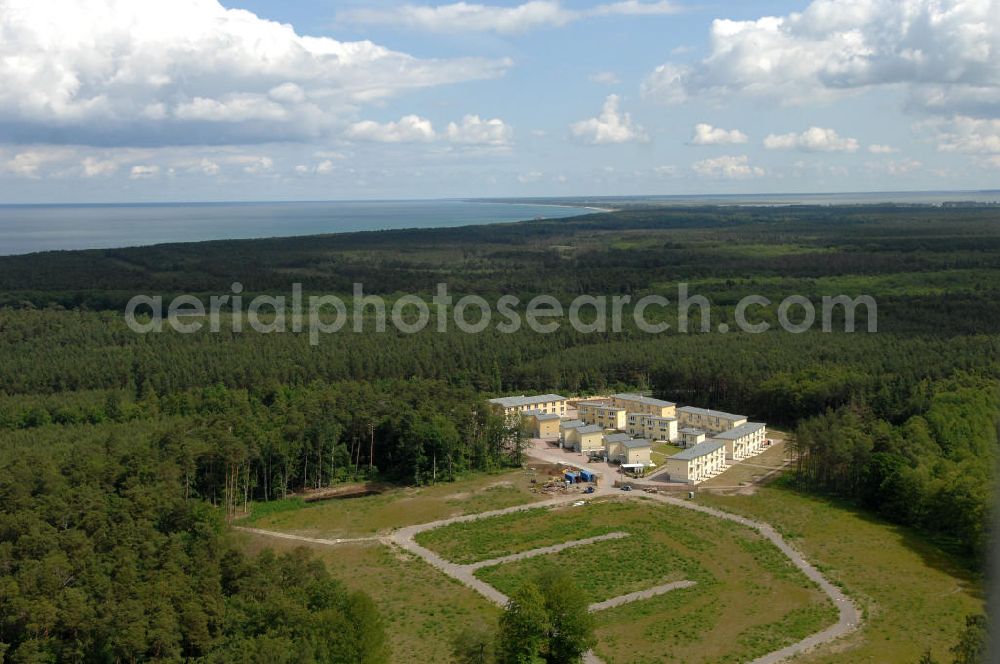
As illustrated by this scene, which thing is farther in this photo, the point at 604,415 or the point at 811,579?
the point at 604,415

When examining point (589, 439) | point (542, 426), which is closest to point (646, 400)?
point (542, 426)

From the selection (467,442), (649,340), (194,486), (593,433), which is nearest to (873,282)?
(649,340)

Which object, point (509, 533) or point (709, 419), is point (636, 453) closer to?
point (709, 419)

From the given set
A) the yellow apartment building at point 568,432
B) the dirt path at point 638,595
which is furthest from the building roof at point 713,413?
the dirt path at point 638,595

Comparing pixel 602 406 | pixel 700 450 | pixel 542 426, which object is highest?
pixel 602 406

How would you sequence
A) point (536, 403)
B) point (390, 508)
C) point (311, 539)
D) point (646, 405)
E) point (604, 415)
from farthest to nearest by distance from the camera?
1. point (536, 403)
2. point (646, 405)
3. point (604, 415)
4. point (390, 508)
5. point (311, 539)

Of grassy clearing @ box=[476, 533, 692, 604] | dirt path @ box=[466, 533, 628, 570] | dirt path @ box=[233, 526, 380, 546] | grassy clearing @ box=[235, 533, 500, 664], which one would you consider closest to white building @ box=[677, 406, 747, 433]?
dirt path @ box=[466, 533, 628, 570]
